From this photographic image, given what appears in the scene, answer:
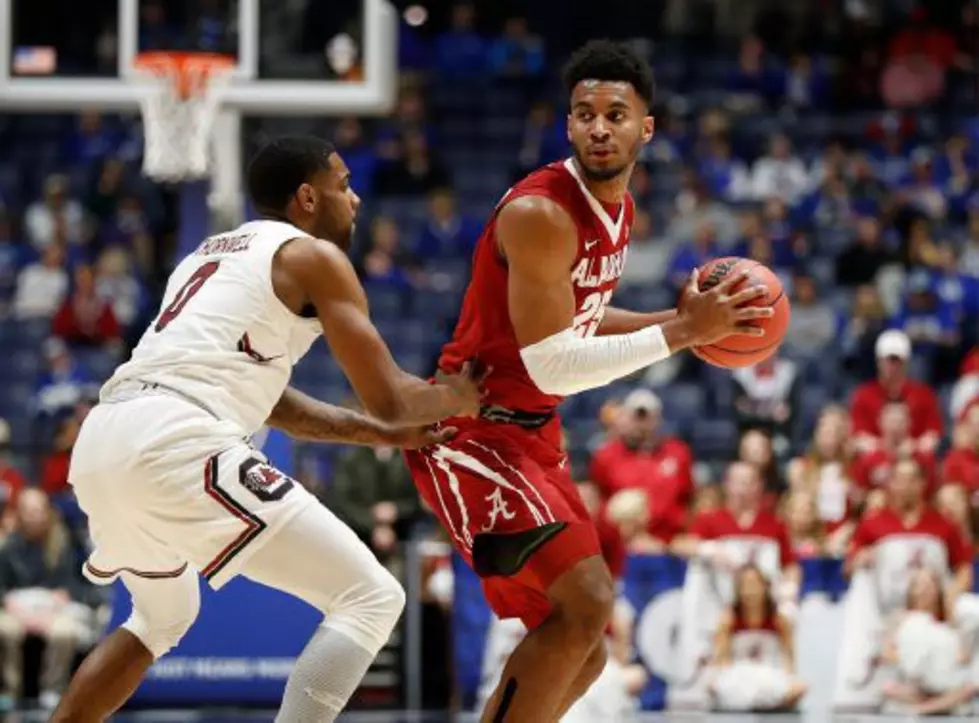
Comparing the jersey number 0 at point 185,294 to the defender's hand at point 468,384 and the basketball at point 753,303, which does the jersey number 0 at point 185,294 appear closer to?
the defender's hand at point 468,384

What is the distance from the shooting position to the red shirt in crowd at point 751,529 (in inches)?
449

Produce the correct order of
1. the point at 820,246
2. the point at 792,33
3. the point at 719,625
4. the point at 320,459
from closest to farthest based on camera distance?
the point at 719,625, the point at 320,459, the point at 820,246, the point at 792,33

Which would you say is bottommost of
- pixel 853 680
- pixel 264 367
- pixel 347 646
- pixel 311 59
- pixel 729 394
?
pixel 853 680

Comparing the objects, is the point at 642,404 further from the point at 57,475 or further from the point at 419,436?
the point at 419,436

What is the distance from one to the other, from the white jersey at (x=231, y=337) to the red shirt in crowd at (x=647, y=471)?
6546 millimetres

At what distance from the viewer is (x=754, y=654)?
11.0 meters

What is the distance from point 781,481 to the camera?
42.3 feet

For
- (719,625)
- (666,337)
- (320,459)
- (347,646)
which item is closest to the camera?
(347,646)

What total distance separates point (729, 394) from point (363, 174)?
4390 mm

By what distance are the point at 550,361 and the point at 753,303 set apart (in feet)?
2.22

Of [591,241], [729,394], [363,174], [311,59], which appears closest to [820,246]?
[729,394]

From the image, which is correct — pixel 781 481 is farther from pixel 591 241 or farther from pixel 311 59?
pixel 591 241

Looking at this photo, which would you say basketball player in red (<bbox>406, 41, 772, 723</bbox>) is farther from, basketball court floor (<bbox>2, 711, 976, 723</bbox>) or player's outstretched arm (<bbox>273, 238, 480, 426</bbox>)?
basketball court floor (<bbox>2, 711, 976, 723</bbox>)

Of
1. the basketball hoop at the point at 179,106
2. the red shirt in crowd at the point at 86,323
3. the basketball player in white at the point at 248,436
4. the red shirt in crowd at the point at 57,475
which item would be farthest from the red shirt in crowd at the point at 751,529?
the red shirt in crowd at the point at 86,323
